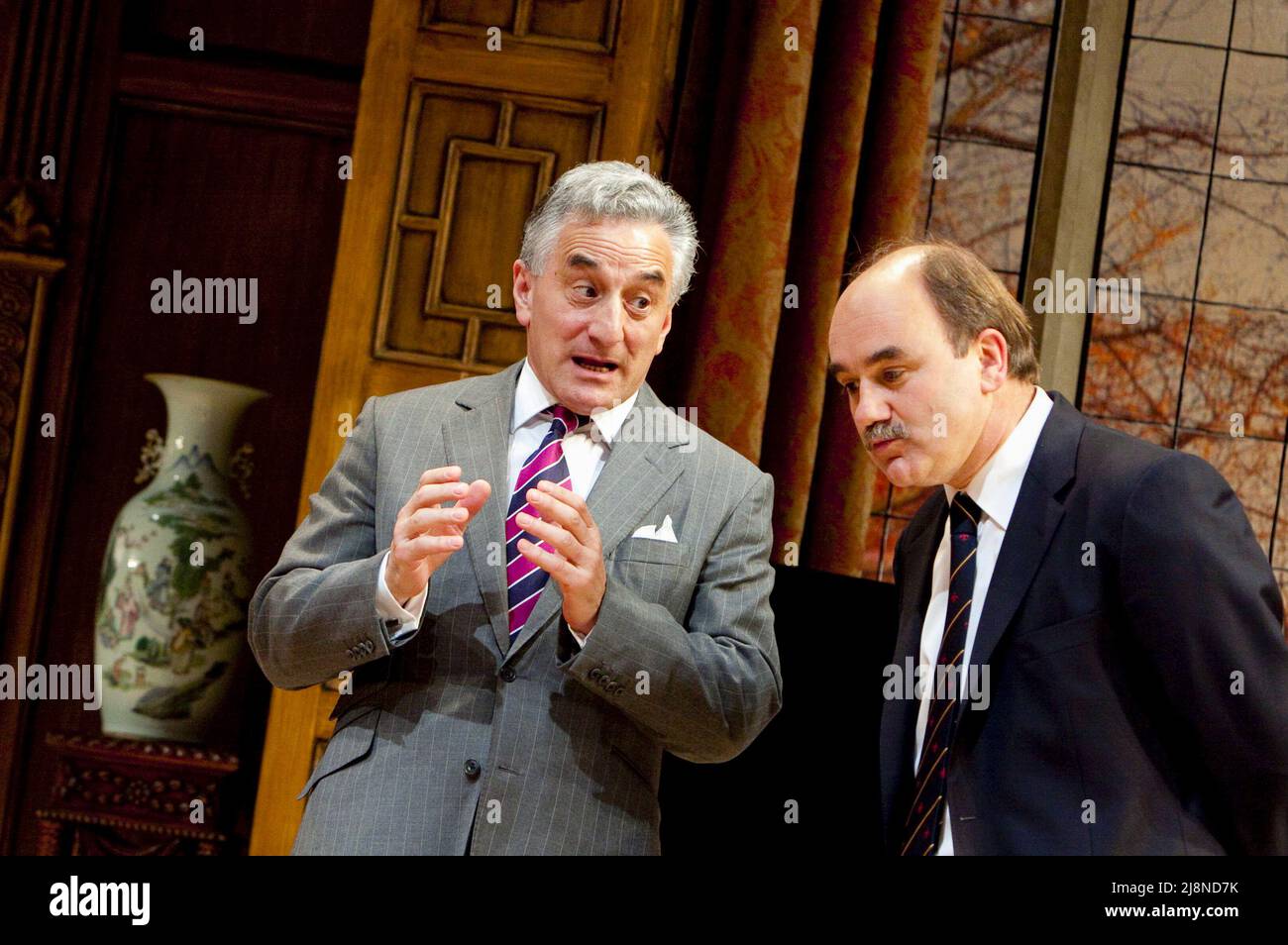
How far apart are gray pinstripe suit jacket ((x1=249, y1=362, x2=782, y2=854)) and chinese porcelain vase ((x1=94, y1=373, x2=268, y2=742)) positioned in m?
1.41

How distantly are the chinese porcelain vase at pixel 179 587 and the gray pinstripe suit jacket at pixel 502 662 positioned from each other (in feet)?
4.62

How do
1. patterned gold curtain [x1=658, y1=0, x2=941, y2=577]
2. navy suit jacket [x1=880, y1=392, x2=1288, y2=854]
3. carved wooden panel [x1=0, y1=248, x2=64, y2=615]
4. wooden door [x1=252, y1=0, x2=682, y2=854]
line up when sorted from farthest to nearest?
1. carved wooden panel [x1=0, y1=248, x2=64, y2=615]
2. patterned gold curtain [x1=658, y1=0, x2=941, y2=577]
3. wooden door [x1=252, y1=0, x2=682, y2=854]
4. navy suit jacket [x1=880, y1=392, x2=1288, y2=854]

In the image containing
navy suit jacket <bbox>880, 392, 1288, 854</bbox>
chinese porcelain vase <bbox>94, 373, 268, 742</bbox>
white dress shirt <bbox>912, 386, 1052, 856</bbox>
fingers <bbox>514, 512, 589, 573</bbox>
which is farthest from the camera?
Answer: chinese porcelain vase <bbox>94, 373, 268, 742</bbox>

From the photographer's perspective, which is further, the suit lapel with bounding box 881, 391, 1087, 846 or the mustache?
the mustache

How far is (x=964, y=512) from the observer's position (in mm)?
1679

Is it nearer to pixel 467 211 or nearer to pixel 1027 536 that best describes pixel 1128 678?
pixel 1027 536

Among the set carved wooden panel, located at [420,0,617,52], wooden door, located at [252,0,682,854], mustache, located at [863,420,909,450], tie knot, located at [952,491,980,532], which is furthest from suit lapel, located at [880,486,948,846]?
carved wooden panel, located at [420,0,617,52]

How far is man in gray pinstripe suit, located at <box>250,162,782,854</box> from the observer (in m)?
1.57

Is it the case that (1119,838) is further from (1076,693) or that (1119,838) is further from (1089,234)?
(1089,234)

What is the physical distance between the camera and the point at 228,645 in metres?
3.12

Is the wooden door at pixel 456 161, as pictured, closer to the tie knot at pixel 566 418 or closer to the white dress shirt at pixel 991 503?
the tie knot at pixel 566 418

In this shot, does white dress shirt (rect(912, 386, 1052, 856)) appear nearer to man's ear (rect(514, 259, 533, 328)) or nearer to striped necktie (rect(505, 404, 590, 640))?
striped necktie (rect(505, 404, 590, 640))

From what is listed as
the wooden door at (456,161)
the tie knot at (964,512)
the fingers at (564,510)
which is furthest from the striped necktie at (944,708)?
the wooden door at (456,161)

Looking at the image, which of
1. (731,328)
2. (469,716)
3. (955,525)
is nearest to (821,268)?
(731,328)
